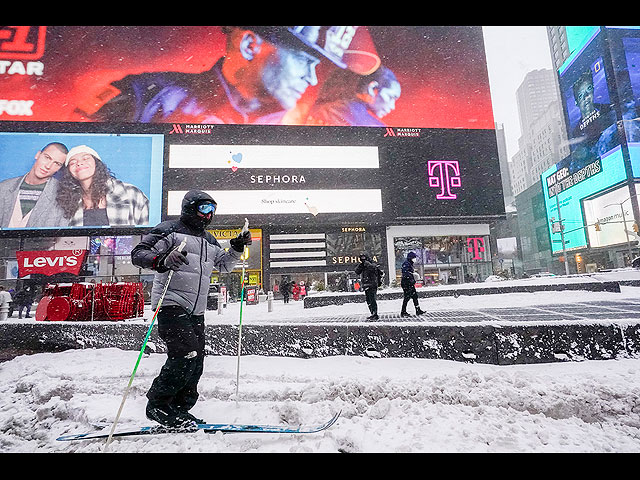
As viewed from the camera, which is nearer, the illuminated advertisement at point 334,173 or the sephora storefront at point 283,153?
the sephora storefront at point 283,153

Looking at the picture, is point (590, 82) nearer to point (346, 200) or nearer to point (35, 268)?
point (346, 200)

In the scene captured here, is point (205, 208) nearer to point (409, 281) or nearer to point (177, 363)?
point (177, 363)

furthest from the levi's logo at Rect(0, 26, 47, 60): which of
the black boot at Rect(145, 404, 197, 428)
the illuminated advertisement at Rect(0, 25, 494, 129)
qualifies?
the black boot at Rect(145, 404, 197, 428)

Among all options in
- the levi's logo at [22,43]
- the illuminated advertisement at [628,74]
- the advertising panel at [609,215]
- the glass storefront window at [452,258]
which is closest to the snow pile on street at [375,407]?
the glass storefront window at [452,258]

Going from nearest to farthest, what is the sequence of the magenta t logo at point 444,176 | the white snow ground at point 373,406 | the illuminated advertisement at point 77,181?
the white snow ground at point 373,406, the illuminated advertisement at point 77,181, the magenta t logo at point 444,176

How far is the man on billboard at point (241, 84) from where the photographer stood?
2709 cm

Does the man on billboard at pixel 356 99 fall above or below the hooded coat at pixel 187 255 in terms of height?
above

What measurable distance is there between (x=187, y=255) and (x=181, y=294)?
0.38 m

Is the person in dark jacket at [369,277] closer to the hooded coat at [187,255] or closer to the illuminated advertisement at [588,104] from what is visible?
the hooded coat at [187,255]

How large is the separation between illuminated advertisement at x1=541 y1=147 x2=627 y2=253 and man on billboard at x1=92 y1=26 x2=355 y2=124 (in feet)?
117

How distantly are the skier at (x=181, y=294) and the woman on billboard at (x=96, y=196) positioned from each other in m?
24.3

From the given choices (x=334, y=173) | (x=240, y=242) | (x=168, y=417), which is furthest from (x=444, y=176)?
(x=168, y=417)

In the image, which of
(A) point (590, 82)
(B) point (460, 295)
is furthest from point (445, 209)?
(A) point (590, 82)
